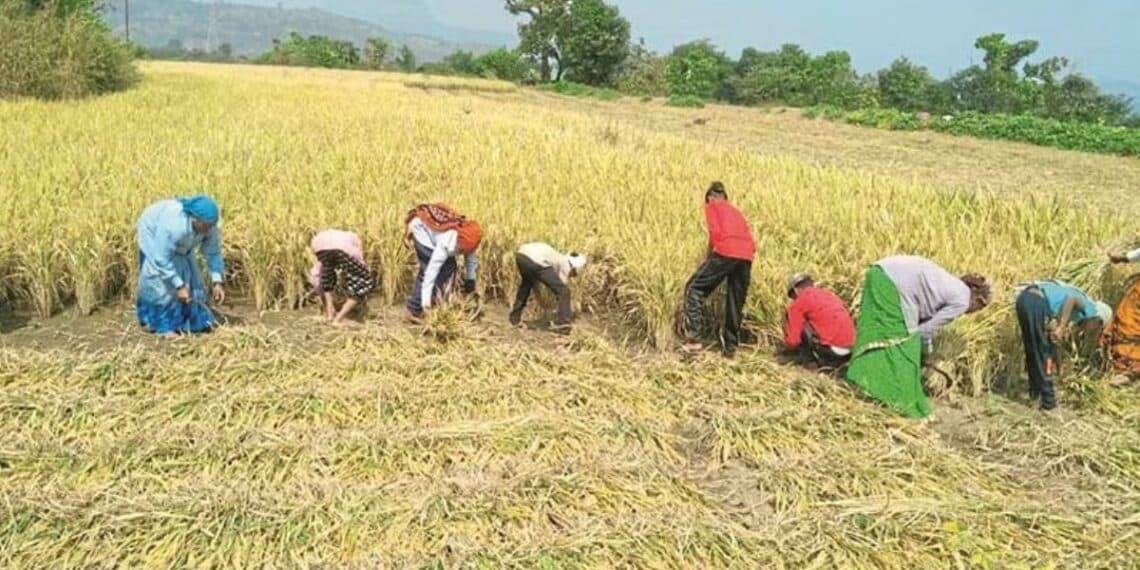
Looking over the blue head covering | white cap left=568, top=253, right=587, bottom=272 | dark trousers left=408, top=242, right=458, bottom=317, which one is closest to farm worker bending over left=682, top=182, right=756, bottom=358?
white cap left=568, top=253, right=587, bottom=272

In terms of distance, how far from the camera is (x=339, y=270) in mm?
5547

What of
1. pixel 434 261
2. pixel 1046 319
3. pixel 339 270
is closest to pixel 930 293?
pixel 1046 319

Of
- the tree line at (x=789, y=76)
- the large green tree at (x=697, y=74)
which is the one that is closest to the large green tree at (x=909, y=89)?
the tree line at (x=789, y=76)

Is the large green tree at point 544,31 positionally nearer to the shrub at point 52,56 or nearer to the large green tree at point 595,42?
the large green tree at point 595,42

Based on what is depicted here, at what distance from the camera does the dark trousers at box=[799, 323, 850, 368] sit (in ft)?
16.6

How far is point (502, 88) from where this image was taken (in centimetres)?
3534

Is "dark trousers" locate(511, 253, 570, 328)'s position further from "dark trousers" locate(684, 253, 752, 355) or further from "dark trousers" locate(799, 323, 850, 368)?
"dark trousers" locate(799, 323, 850, 368)

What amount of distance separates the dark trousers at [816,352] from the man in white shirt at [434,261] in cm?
219

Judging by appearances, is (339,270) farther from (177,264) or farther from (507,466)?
(507,466)

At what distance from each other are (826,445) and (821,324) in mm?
1058

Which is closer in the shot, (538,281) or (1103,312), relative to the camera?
(1103,312)

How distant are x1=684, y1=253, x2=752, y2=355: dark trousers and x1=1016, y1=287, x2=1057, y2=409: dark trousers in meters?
1.60

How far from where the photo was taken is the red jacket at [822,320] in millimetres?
4973

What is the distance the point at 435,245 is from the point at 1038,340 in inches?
145
